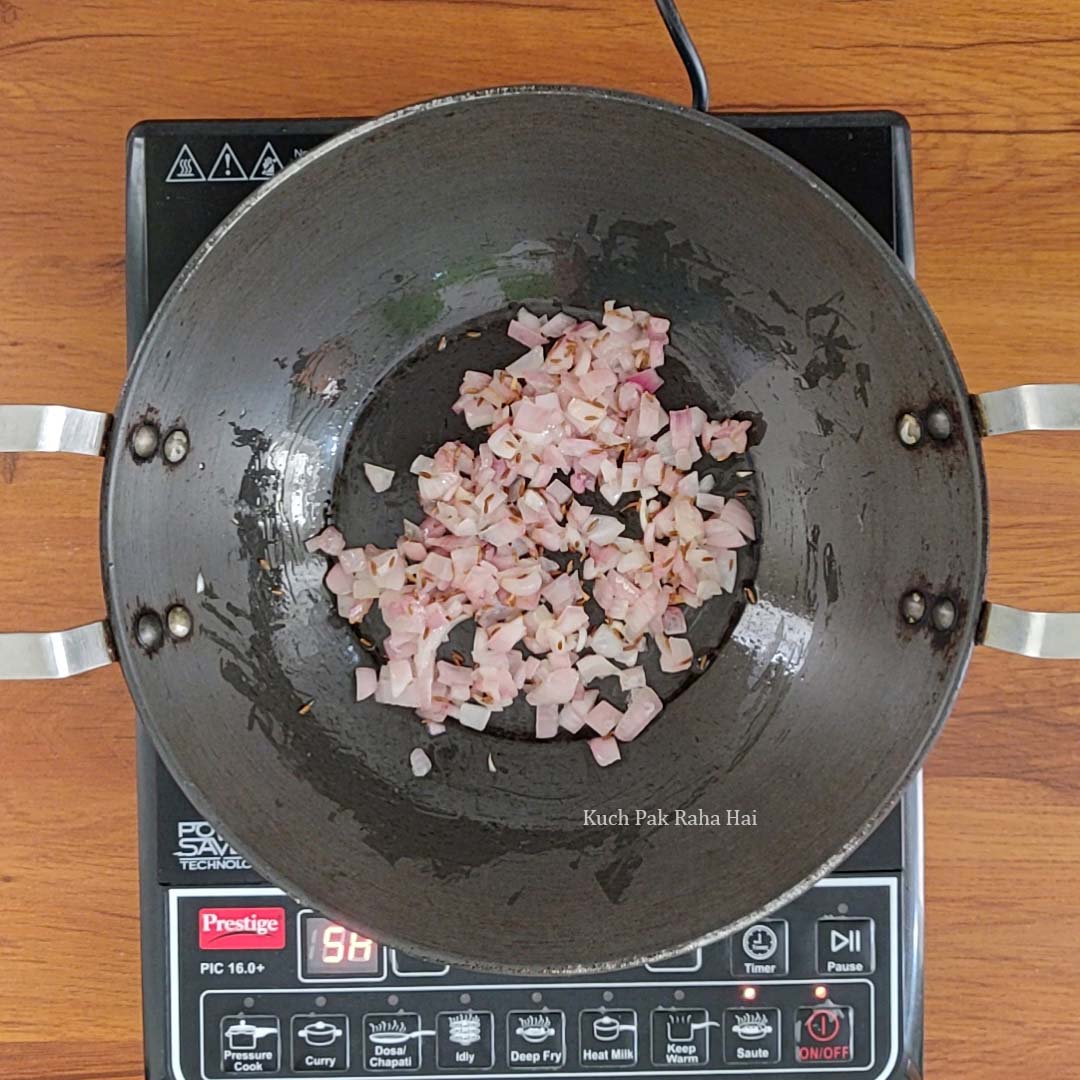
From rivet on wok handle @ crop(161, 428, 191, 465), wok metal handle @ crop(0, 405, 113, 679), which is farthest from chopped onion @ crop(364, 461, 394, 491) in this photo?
wok metal handle @ crop(0, 405, 113, 679)

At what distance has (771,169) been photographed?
2.04 ft

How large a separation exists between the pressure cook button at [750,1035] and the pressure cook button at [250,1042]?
0.28 metres

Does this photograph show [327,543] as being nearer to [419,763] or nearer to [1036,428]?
[419,763]

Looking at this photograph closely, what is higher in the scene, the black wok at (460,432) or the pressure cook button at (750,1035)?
the black wok at (460,432)

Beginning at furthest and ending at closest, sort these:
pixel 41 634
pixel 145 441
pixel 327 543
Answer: pixel 327 543 → pixel 145 441 → pixel 41 634

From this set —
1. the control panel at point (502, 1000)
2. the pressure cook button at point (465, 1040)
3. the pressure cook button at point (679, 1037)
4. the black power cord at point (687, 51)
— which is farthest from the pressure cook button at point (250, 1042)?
the black power cord at point (687, 51)

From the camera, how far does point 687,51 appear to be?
63 cm

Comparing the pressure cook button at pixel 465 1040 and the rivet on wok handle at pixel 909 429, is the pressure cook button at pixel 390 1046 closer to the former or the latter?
the pressure cook button at pixel 465 1040

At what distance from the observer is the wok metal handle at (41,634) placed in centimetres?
53

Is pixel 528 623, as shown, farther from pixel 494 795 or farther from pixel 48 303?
pixel 48 303

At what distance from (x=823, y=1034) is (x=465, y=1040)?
23cm

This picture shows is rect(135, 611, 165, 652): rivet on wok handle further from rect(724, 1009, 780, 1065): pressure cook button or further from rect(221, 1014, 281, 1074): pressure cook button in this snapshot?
rect(724, 1009, 780, 1065): pressure cook button

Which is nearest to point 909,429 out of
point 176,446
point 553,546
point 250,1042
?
point 553,546

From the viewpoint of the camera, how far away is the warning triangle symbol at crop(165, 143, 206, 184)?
0.66 metres
